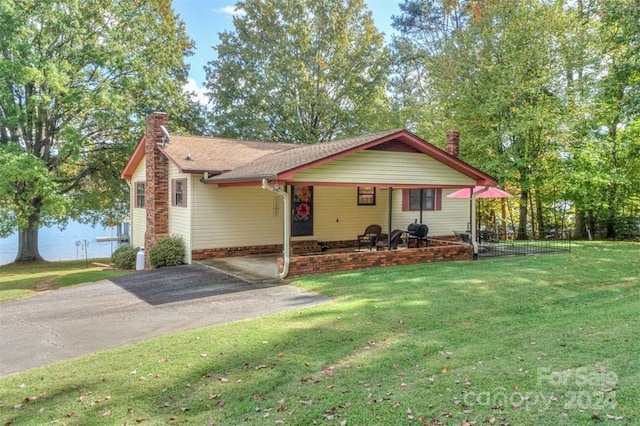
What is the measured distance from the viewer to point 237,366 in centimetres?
506

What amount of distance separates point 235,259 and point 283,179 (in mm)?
4364

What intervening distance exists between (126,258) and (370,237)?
8.40 meters

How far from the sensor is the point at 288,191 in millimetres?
14273

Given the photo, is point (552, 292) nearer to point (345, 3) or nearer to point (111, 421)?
point (111, 421)

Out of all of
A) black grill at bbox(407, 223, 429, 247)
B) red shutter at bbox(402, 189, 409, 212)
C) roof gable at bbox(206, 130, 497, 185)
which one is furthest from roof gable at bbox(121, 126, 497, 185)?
red shutter at bbox(402, 189, 409, 212)

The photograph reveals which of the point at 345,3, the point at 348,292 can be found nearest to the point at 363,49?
the point at 345,3

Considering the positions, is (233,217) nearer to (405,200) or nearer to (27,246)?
(405,200)

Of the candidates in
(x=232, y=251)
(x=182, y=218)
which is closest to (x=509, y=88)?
(x=232, y=251)

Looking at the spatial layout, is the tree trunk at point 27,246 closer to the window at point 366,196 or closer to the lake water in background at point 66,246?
the lake water in background at point 66,246

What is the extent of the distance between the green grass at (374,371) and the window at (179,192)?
24.6ft

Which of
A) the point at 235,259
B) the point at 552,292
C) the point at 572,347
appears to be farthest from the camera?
the point at 235,259

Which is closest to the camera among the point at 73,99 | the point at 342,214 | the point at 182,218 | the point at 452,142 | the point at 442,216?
the point at 182,218

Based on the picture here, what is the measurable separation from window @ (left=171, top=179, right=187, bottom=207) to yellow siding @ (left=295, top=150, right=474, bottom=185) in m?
4.64

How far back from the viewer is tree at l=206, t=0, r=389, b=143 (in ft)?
85.5
